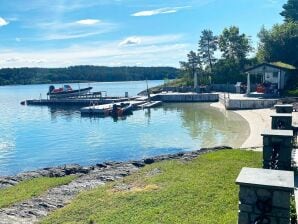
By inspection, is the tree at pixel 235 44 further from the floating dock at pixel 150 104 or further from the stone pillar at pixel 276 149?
the stone pillar at pixel 276 149

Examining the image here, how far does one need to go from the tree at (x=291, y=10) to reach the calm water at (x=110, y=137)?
107 ft

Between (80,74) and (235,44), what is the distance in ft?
401

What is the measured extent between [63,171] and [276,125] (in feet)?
30.4

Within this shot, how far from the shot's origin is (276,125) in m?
9.58

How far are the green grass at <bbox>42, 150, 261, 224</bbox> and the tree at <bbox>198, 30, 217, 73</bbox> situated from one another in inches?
2241

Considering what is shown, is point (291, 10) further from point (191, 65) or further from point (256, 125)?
point (256, 125)

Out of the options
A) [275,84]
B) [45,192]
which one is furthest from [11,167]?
[275,84]

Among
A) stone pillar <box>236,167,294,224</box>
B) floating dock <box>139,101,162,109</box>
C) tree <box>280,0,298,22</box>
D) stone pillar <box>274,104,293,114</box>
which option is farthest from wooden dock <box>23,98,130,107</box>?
stone pillar <box>236,167,294,224</box>

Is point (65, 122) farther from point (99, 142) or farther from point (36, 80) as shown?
point (36, 80)

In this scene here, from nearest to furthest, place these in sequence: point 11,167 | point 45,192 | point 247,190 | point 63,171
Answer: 1. point 247,190
2. point 45,192
3. point 63,171
4. point 11,167

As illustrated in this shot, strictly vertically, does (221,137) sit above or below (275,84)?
below

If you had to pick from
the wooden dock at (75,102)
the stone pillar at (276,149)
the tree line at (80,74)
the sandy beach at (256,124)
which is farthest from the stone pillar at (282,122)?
the tree line at (80,74)

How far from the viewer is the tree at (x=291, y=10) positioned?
6027 cm

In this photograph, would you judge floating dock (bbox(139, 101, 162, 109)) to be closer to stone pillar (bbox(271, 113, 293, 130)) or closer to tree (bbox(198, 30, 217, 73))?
tree (bbox(198, 30, 217, 73))
